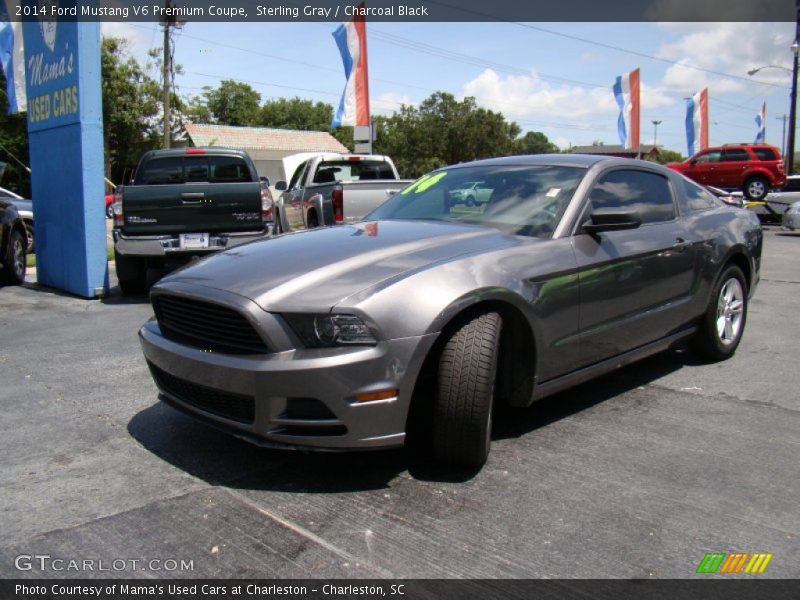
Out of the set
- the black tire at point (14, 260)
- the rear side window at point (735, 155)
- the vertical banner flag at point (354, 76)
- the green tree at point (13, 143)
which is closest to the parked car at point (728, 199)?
the black tire at point (14, 260)

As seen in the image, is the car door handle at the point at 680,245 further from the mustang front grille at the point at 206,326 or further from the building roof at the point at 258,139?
the building roof at the point at 258,139

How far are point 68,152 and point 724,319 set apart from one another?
758cm

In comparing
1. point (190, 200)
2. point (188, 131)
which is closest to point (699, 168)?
point (190, 200)

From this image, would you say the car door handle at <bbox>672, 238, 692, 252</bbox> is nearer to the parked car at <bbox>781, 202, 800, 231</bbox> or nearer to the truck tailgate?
the truck tailgate

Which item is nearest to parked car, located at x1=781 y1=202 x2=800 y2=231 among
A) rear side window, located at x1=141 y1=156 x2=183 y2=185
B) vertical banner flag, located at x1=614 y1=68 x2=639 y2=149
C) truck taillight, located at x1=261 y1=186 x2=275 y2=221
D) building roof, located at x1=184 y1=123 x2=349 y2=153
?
vertical banner flag, located at x1=614 y1=68 x2=639 y2=149

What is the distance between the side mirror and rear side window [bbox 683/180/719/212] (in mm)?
1377

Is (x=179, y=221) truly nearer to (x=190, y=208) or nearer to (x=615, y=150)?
(x=190, y=208)

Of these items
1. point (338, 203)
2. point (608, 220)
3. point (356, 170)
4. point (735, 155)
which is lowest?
point (608, 220)

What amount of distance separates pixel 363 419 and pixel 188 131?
45.0m

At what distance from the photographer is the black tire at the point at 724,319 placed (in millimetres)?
5246

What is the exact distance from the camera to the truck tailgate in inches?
320

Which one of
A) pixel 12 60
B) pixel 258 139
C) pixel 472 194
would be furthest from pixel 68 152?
pixel 258 139

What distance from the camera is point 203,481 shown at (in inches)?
130

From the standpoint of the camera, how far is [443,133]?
54.8 metres
